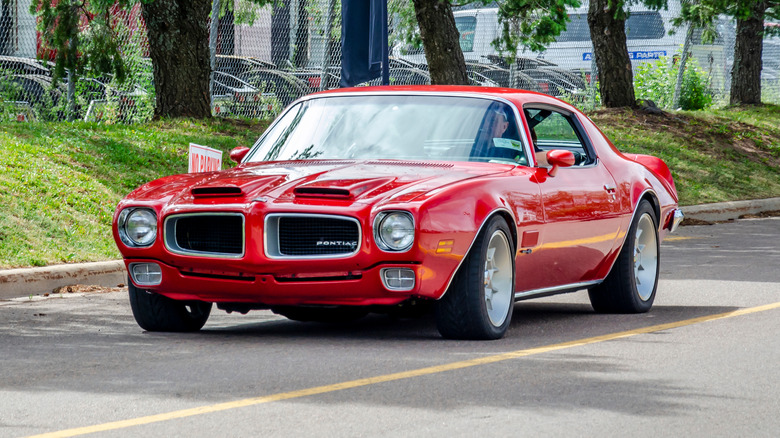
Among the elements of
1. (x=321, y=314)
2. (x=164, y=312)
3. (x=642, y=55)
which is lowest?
(x=321, y=314)

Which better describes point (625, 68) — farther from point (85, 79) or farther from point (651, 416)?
point (651, 416)

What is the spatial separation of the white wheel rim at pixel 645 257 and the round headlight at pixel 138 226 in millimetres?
3489

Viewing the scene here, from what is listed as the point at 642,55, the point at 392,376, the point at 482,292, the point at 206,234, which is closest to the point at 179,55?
the point at 206,234

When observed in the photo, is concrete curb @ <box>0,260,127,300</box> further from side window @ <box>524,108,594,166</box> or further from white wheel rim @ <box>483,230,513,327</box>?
white wheel rim @ <box>483,230,513,327</box>

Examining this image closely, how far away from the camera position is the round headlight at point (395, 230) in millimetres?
6527

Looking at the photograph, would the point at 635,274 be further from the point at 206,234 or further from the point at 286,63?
the point at 286,63

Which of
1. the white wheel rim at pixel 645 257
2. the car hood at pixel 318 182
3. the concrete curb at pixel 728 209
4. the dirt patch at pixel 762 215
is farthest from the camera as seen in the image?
the dirt patch at pixel 762 215

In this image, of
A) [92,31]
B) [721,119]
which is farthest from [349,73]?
[721,119]

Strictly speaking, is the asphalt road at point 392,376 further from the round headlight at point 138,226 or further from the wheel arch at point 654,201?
the wheel arch at point 654,201

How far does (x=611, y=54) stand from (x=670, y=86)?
471 cm

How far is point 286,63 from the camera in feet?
76.4

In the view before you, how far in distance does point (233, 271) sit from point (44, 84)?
1189 centimetres

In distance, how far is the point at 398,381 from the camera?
572 centimetres

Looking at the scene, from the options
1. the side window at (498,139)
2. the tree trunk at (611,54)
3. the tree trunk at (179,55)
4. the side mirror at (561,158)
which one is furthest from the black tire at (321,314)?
the tree trunk at (611,54)
